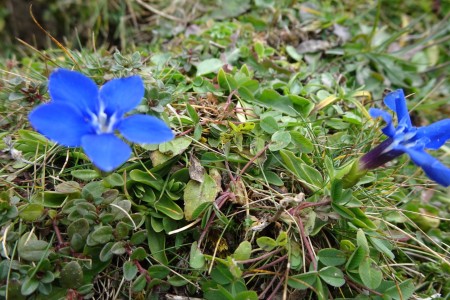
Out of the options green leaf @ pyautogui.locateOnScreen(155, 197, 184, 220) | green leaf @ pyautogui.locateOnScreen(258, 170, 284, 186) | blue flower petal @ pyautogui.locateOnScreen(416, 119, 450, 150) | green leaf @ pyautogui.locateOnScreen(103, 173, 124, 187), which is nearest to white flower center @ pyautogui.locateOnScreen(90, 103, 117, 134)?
green leaf @ pyautogui.locateOnScreen(103, 173, 124, 187)

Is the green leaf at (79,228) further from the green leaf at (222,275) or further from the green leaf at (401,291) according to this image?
the green leaf at (401,291)

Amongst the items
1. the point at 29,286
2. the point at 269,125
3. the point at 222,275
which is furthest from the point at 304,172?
the point at 29,286

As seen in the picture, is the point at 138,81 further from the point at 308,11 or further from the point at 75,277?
the point at 308,11

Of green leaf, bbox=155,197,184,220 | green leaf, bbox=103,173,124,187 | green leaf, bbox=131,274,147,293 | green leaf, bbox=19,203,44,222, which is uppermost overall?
green leaf, bbox=103,173,124,187

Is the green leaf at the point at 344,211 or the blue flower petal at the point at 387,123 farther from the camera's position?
the green leaf at the point at 344,211

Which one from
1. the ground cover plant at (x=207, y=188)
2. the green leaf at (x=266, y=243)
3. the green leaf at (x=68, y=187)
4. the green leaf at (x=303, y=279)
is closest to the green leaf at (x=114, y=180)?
the ground cover plant at (x=207, y=188)

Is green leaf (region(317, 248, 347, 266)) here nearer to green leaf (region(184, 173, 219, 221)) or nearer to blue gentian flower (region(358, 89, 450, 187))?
blue gentian flower (region(358, 89, 450, 187))

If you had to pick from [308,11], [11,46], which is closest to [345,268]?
[308,11]
